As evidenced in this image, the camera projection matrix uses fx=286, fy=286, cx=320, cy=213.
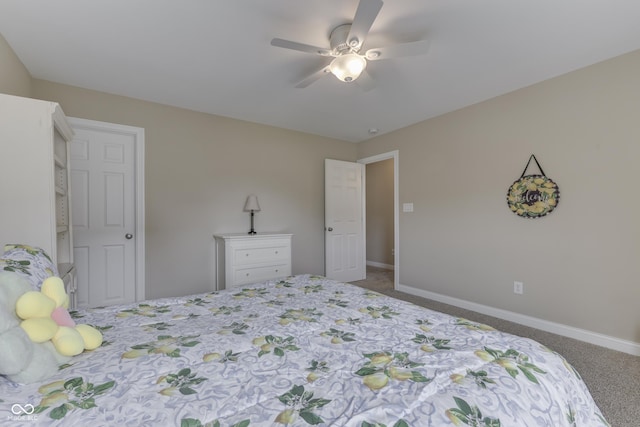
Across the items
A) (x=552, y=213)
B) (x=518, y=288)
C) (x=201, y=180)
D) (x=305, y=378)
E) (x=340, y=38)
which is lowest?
(x=518, y=288)

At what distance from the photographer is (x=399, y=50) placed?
1840 millimetres

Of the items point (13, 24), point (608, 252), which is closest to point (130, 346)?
point (13, 24)

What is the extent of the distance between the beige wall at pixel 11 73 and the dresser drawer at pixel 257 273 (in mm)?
2348

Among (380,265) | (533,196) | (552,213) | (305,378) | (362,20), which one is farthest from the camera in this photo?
(380,265)

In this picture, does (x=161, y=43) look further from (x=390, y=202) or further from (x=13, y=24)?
(x=390, y=202)

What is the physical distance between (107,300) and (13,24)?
2.41 meters

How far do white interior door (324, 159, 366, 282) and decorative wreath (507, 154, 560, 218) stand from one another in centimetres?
224

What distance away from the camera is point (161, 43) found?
6.86ft

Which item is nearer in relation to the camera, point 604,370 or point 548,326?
point 604,370

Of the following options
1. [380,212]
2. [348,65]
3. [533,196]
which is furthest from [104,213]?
Result: [380,212]

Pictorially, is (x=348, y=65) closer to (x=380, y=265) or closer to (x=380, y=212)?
(x=380, y=212)

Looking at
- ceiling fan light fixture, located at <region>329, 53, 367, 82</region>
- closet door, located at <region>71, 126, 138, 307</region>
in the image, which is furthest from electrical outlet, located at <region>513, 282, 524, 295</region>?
closet door, located at <region>71, 126, 138, 307</region>

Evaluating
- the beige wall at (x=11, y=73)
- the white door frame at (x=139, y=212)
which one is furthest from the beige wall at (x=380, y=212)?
the beige wall at (x=11, y=73)

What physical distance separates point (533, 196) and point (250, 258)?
9.87 ft
